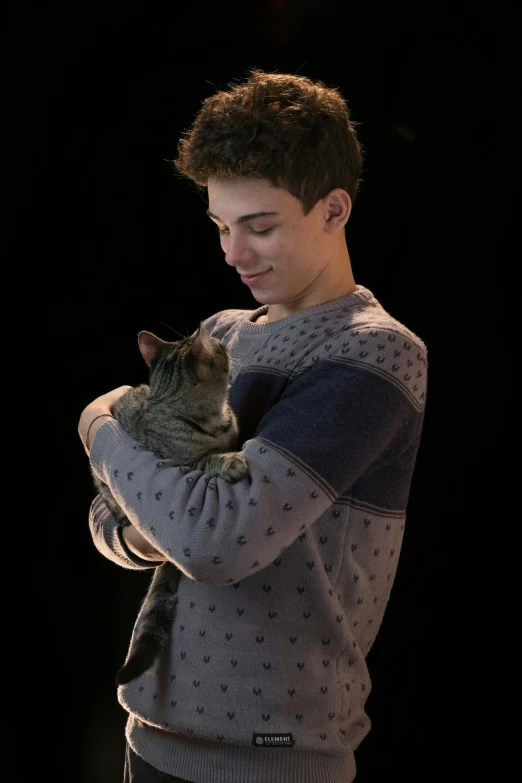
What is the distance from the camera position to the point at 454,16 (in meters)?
2.03

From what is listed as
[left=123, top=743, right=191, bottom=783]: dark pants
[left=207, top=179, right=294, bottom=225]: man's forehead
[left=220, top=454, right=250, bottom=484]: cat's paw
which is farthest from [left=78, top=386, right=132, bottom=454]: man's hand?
[left=123, top=743, right=191, bottom=783]: dark pants

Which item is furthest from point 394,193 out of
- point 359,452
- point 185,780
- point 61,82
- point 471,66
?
point 185,780

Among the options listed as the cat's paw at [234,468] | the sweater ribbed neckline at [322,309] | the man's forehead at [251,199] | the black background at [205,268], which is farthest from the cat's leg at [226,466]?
the black background at [205,268]

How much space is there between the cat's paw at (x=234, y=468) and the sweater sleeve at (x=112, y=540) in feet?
0.82

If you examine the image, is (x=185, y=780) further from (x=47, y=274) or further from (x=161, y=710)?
(x=47, y=274)

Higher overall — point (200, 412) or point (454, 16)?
point (454, 16)

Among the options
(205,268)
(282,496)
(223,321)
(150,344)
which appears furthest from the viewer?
(205,268)

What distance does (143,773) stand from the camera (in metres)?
1.31

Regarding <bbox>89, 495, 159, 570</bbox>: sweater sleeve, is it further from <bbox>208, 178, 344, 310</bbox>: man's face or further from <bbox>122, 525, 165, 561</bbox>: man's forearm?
<bbox>208, 178, 344, 310</bbox>: man's face

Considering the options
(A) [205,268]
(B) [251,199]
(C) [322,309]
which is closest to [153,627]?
(C) [322,309]

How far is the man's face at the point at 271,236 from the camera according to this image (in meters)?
1.30

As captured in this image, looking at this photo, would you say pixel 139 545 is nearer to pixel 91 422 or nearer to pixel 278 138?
pixel 91 422

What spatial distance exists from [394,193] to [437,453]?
0.69 metres

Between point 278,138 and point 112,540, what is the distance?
689 millimetres
